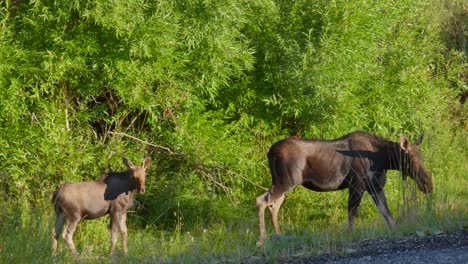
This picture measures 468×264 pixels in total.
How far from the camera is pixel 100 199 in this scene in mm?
12914

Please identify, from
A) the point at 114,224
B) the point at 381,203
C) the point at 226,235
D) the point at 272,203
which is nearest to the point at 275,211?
the point at 272,203

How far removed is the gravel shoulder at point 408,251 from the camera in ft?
26.5

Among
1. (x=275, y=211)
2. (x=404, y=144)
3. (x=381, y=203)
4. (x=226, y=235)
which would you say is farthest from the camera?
(x=404, y=144)

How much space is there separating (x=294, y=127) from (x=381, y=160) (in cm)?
357

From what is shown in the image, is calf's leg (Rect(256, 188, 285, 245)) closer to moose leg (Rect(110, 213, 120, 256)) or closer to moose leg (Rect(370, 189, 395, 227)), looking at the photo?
moose leg (Rect(370, 189, 395, 227))

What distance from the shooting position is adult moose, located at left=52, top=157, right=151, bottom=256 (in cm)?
1249

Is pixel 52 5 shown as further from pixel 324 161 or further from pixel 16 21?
pixel 324 161

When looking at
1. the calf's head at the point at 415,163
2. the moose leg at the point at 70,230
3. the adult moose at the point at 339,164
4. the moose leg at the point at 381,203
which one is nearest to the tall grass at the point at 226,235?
the moose leg at the point at 70,230

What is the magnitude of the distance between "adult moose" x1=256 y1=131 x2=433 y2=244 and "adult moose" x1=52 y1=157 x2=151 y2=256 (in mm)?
1970

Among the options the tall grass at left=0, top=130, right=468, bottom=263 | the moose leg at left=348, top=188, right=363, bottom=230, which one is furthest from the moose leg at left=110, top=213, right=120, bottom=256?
the moose leg at left=348, top=188, right=363, bottom=230

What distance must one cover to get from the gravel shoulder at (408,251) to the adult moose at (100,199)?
4.25m

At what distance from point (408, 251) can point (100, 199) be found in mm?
5546

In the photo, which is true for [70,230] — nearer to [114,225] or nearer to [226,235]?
[114,225]

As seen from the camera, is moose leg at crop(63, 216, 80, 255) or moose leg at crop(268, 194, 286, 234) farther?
moose leg at crop(268, 194, 286, 234)
